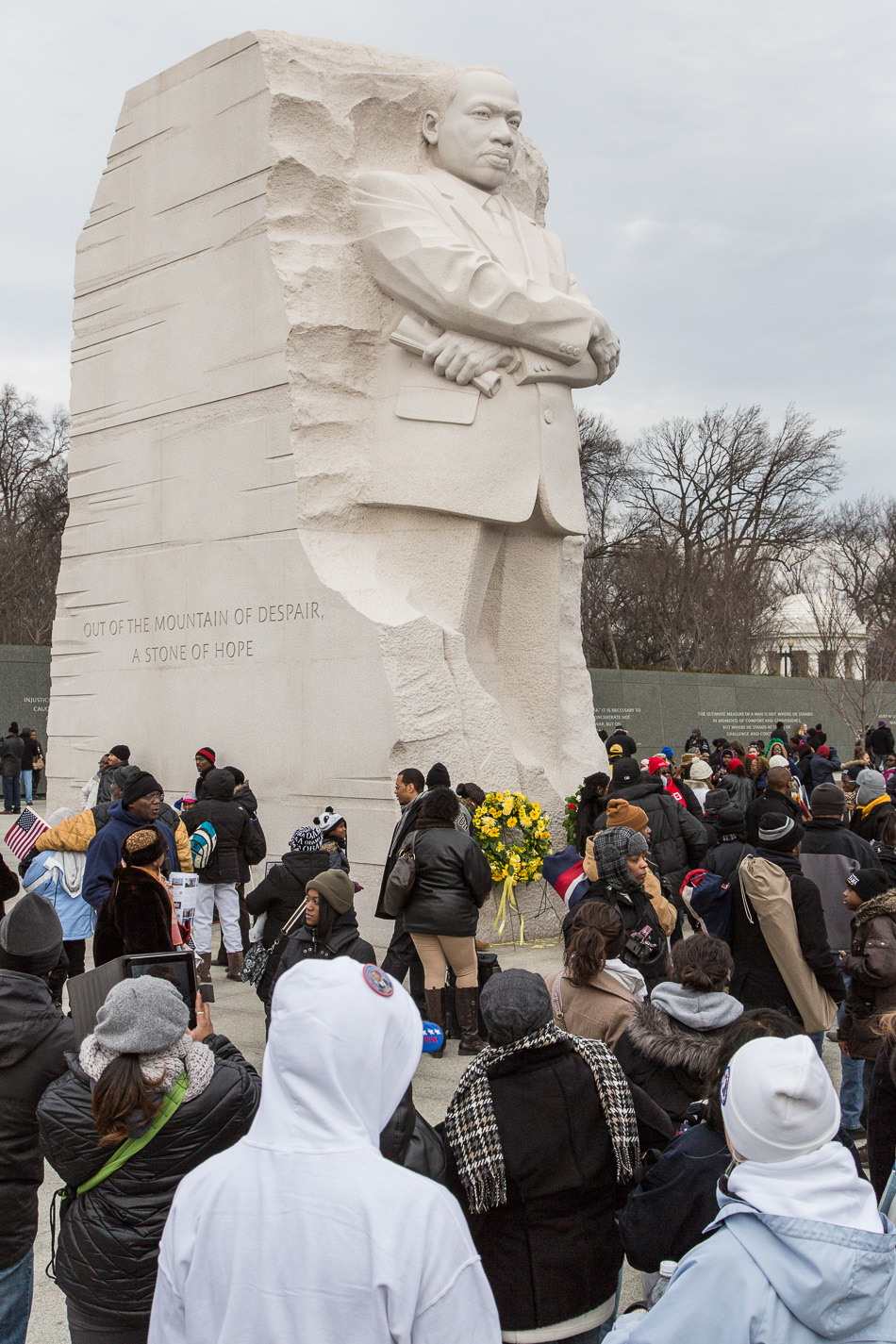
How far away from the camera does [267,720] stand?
8844 mm

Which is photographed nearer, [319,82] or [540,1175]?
[540,1175]

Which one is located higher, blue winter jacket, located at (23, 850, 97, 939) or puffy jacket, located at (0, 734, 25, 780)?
puffy jacket, located at (0, 734, 25, 780)

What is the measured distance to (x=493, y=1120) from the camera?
8.25 ft

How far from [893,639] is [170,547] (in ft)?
75.0

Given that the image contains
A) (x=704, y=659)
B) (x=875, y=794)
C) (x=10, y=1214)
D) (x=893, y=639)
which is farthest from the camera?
(x=704, y=659)

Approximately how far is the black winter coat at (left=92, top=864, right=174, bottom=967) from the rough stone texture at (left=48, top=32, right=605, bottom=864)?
356 centimetres

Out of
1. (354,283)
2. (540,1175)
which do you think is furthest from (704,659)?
(540,1175)

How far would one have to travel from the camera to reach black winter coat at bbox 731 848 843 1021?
447cm

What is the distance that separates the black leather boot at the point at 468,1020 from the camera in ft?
18.8

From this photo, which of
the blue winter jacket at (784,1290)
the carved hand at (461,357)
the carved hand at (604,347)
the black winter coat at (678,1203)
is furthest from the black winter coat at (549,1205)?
the carved hand at (604,347)

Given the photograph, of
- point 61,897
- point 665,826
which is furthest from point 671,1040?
point 61,897

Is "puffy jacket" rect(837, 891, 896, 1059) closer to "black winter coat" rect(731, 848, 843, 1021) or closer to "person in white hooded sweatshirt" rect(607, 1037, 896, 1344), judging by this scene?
"black winter coat" rect(731, 848, 843, 1021)

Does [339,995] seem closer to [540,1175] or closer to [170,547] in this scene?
[540,1175]

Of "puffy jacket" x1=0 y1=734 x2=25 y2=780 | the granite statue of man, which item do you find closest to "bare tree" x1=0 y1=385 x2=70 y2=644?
"puffy jacket" x1=0 y1=734 x2=25 y2=780
